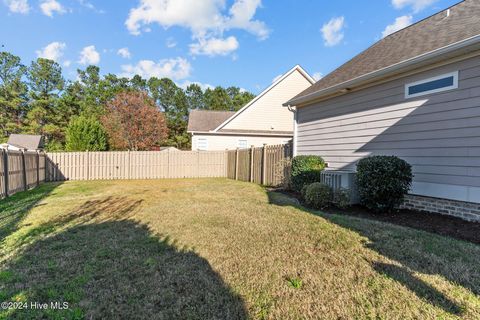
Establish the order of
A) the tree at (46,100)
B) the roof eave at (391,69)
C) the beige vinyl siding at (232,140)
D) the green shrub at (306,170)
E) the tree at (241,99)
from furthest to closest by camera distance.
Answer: the tree at (241,99), the tree at (46,100), the beige vinyl siding at (232,140), the green shrub at (306,170), the roof eave at (391,69)

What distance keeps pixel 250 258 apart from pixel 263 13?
1563cm

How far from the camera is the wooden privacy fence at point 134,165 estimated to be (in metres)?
14.1

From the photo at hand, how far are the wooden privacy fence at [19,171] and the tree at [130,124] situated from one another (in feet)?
42.2

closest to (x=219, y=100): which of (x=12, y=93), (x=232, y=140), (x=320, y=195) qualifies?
(x=232, y=140)

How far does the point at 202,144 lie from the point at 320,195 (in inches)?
553

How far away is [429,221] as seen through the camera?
4945mm

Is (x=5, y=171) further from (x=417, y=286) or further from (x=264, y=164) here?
(x=417, y=286)

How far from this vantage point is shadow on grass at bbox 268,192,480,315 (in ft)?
8.23

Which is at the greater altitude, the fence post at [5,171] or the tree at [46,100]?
the tree at [46,100]

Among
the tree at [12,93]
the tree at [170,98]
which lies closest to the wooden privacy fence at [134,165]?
the tree at [170,98]

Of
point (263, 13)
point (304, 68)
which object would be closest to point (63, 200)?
point (263, 13)

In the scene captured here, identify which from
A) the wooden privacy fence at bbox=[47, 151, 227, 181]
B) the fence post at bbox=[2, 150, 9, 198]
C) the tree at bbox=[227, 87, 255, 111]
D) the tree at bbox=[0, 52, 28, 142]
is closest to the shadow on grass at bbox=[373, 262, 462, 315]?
the fence post at bbox=[2, 150, 9, 198]

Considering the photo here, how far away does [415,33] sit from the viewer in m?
7.62

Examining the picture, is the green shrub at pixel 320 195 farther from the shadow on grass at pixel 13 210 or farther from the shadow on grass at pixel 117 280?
the shadow on grass at pixel 13 210
